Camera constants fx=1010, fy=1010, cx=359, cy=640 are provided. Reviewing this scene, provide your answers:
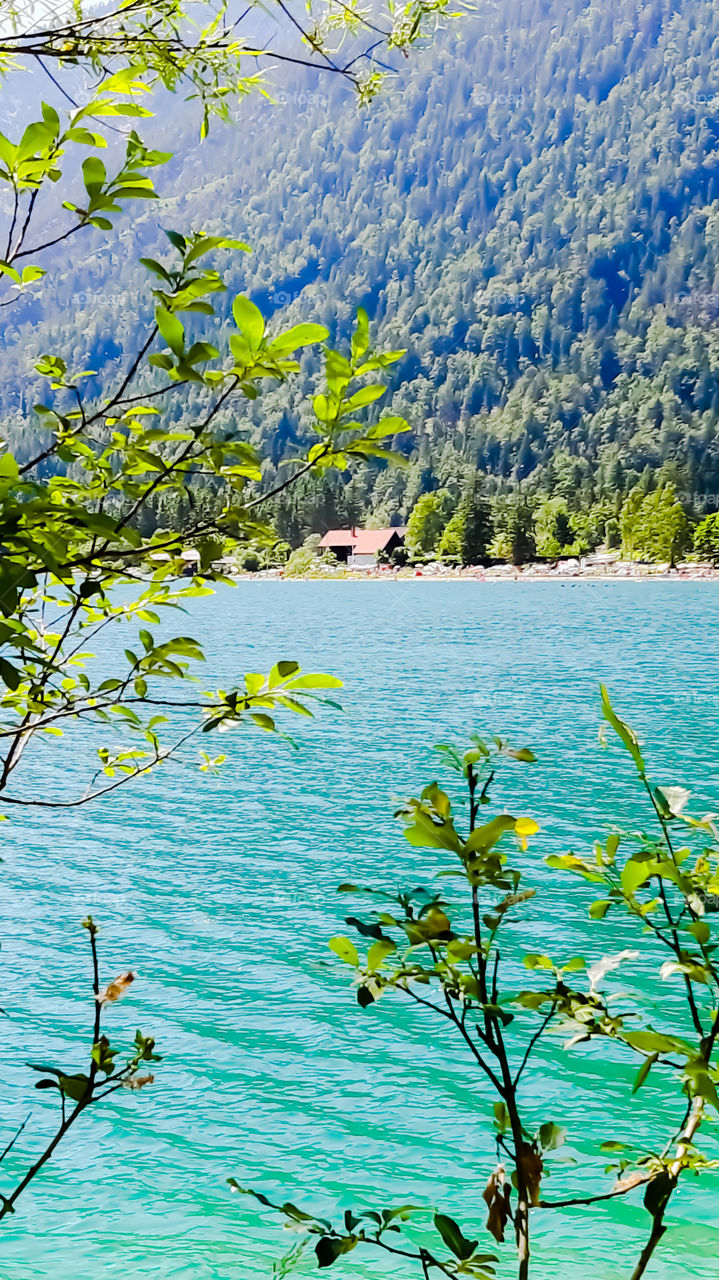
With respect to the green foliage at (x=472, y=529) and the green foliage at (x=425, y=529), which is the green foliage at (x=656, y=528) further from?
the green foliage at (x=425, y=529)

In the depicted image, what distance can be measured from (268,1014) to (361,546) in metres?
128

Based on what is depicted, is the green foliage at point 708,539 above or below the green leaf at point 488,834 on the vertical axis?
above

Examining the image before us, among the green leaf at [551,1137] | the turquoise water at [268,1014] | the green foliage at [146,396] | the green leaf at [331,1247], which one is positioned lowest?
the turquoise water at [268,1014]

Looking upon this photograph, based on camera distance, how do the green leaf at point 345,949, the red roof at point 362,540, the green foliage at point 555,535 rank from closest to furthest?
the green leaf at point 345,949, the green foliage at point 555,535, the red roof at point 362,540

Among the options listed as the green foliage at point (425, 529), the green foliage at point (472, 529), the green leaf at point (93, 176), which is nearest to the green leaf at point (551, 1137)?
the green leaf at point (93, 176)

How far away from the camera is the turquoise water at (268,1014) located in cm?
579

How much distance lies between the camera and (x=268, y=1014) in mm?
8508

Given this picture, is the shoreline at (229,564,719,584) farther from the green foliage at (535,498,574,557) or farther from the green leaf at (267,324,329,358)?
the green leaf at (267,324,329,358)

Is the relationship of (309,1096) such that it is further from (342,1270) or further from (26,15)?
(26,15)

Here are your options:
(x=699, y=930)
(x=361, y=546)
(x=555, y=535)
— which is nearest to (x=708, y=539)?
(x=555, y=535)

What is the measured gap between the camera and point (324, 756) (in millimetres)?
20344

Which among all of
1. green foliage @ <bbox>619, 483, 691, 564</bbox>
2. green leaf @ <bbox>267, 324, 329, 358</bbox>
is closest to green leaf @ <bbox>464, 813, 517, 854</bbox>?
green leaf @ <bbox>267, 324, 329, 358</bbox>

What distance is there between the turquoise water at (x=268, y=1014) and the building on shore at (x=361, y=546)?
110 metres

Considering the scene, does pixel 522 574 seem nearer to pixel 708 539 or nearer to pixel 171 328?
pixel 708 539
